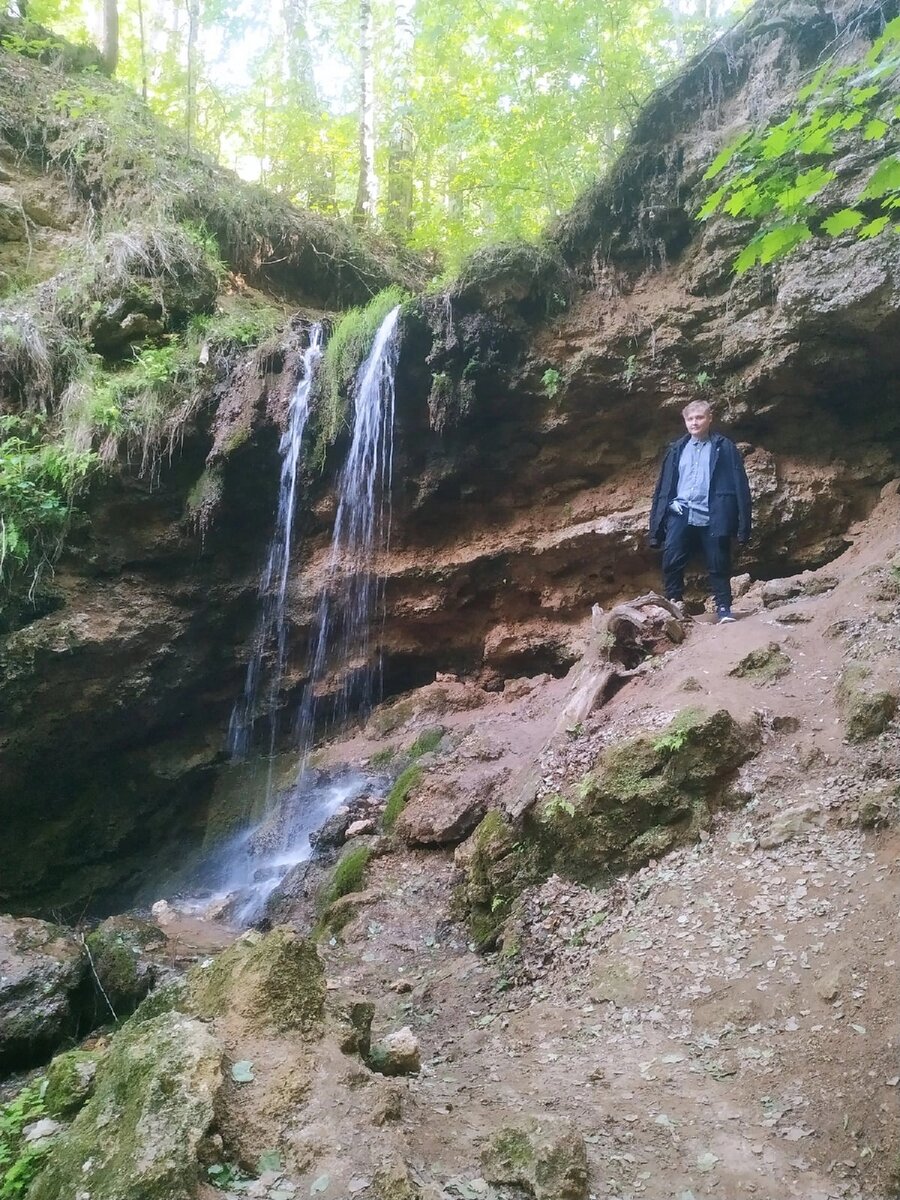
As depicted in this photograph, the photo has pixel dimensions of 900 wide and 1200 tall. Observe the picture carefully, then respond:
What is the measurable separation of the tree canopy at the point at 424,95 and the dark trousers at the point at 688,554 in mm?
5779

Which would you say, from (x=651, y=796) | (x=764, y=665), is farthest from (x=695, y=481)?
(x=651, y=796)

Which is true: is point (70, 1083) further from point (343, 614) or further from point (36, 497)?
point (36, 497)

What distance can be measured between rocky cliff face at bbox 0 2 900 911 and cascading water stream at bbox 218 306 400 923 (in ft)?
0.72

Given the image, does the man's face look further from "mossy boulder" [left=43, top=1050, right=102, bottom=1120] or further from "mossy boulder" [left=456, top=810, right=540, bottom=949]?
"mossy boulder" [left=43, top=1050, right=102, bottom=1120]

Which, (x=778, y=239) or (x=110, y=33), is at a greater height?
(x=110, y=33)

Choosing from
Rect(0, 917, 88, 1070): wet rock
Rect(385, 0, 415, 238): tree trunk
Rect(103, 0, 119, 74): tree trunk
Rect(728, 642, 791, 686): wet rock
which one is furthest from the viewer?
Rect(385, 0, 415, 238): tree trunk

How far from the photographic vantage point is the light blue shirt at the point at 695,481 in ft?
23.1

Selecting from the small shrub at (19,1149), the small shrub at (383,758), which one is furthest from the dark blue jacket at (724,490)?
the small shrub at (19,1149)

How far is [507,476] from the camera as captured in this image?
9.93m

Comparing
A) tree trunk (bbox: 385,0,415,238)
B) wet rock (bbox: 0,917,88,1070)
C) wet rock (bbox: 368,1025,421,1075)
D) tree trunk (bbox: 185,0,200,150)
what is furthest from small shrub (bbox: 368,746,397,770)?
tree trunk (bbox: 185,0,200,150)

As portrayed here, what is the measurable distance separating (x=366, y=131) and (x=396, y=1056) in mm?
16173

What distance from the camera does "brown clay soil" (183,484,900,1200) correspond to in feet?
8.43

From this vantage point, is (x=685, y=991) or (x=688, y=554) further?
(x=688, y=554)

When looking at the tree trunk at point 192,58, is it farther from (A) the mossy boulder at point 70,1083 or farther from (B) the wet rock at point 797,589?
(A) the mossy boulder at point 70,1083
